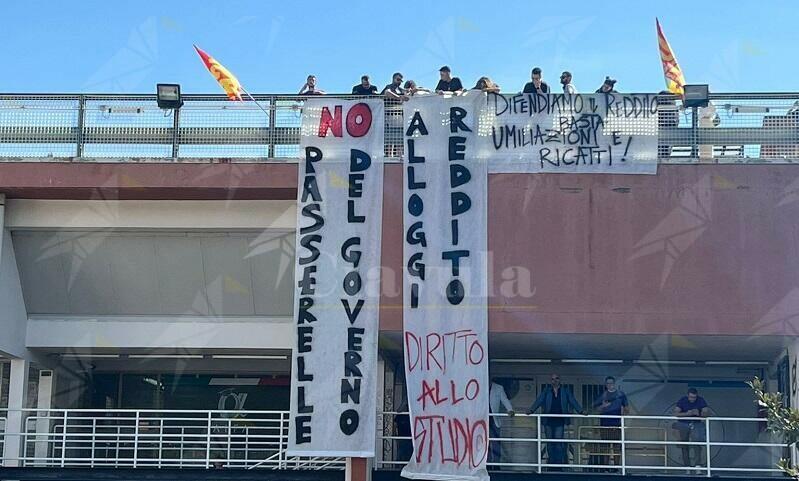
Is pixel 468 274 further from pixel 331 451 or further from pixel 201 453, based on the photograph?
pixel 201 453

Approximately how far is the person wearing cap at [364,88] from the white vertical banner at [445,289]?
0.75 meters

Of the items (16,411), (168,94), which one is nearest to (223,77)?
(168,94)

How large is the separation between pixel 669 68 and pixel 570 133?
252 cm

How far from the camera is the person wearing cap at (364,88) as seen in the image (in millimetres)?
16297

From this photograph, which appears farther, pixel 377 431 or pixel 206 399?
pixel 206 399

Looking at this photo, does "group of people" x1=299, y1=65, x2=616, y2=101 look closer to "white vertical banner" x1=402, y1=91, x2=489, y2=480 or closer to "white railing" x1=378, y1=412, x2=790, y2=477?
"white vertical banner" x1=402, y1=91, x2=489, y2=480

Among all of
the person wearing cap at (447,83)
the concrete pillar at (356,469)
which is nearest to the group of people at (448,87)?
the person wearing cap at (447,83)

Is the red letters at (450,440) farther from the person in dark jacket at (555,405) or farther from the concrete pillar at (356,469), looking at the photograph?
the person in dark jacket at (555,405)

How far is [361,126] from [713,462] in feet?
30.3

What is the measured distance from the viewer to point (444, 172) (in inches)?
615

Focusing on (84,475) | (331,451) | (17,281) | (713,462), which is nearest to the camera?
(331,451)

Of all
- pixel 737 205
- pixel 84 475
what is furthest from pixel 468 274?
pixel 84 475

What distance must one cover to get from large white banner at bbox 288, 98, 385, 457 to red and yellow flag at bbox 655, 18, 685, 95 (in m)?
4.48

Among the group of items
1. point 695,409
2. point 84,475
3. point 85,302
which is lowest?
point 84,475
